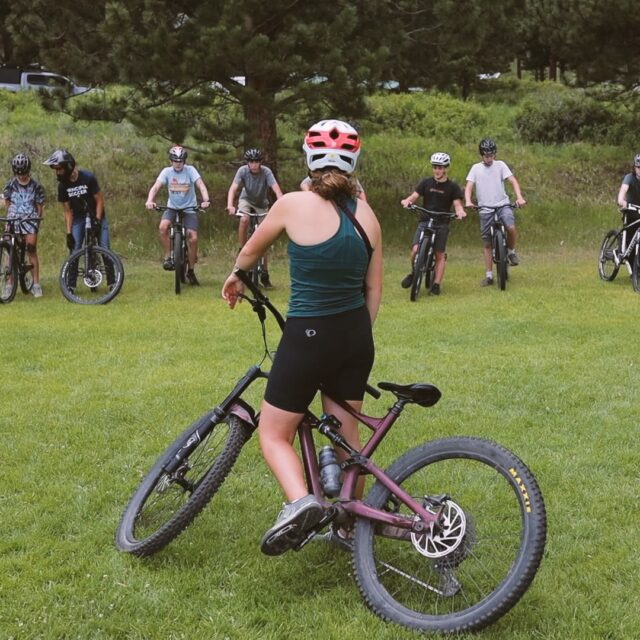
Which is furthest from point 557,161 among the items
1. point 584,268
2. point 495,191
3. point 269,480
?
point 269,480

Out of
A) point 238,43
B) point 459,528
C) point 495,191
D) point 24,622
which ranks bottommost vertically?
point 24,622

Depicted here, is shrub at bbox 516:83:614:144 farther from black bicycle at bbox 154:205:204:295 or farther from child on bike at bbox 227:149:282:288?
black bicycle at bbox 154:205:204:295

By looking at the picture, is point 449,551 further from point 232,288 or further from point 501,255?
point 501,255

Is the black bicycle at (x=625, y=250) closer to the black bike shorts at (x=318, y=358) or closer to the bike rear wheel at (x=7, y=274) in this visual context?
the bike rear wheel at (x=7, y=274)

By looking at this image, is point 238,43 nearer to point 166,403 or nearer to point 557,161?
point 166,403

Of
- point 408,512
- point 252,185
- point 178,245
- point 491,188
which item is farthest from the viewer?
Result: point 491,188

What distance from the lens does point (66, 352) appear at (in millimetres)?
8484

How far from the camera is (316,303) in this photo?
3.70 metres

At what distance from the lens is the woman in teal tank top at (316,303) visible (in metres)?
3.62

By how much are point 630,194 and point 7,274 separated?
8659mm

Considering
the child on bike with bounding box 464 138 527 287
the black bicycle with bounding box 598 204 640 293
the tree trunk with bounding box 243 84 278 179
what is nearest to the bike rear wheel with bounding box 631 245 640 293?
the black bicycle with bounding box 598 204 640 293

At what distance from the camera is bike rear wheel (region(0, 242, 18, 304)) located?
11547 millimetres

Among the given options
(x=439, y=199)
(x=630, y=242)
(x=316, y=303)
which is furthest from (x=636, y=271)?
(x=316, y=303)

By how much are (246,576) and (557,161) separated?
21674 millimetres
